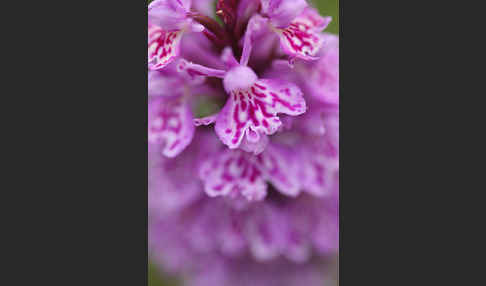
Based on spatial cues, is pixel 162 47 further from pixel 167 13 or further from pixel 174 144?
pixel 174 144

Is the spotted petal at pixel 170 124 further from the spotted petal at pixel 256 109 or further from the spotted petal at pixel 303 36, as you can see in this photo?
the spotted petal at pixel 303 36

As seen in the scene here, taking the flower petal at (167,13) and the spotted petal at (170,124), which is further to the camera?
the spotted petal at (170,124)

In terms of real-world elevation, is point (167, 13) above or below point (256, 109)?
above

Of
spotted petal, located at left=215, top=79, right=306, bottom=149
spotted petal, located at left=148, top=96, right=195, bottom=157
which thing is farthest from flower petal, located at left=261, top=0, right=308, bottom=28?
spotted petal, located at left=148, top=96, right=195, bottom=157

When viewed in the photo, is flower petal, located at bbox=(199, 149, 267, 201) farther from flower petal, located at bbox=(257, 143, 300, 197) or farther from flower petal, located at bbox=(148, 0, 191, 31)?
flower petal, located at bbox=(148, 0, 191, 31)

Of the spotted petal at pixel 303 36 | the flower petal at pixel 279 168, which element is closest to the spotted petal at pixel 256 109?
the spotted petal at pixel 303 36

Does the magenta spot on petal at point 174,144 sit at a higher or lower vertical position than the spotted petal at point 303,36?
lower

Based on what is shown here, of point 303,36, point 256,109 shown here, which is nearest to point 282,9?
point 303,36
